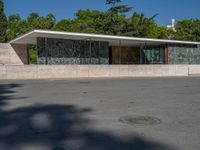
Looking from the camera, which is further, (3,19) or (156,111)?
(3,19)

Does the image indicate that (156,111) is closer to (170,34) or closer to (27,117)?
(27,117)

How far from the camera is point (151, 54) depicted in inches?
1367

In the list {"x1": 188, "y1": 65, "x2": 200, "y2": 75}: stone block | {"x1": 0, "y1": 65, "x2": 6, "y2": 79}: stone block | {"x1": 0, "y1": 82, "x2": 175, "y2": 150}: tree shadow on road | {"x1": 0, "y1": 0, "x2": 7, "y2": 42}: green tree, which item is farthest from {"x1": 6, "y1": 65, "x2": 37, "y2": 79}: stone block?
{"x1": 0, "y1": 0, "x2": 7, "y2": 42}: green tree

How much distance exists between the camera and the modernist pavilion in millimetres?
25906

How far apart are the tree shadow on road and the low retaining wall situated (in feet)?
46.9

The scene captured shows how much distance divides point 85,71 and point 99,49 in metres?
6.23

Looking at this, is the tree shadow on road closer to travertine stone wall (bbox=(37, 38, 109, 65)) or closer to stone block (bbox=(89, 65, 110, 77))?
stone block (bbox=(89, 65, 110, 77))

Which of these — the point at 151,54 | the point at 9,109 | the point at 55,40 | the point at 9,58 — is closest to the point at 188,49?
the point at 151,54

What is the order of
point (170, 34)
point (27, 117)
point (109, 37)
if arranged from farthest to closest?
1. point (170, 34)
2. point (109, 37)
3. point (27, 117)

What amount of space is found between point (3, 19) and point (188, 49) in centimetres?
2502

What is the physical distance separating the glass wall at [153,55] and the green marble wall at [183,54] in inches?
49.8

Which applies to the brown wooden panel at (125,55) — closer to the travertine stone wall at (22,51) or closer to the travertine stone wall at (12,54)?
the travertine stone wall at (22,51)

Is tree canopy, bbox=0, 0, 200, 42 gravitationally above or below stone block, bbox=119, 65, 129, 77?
above

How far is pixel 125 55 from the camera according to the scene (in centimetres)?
3672
